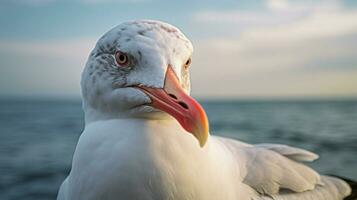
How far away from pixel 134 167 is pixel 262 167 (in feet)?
2.47

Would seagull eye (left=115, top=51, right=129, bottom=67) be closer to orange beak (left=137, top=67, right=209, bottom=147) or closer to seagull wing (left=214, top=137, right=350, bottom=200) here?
orange beak (left=137, top=67, right=209, bottom=147)

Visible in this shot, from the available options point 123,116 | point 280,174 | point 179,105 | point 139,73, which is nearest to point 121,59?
point 139,73

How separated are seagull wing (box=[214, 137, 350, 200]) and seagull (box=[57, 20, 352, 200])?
0.96ft

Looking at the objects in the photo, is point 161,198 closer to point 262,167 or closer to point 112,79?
point 112,79

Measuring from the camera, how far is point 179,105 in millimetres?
1484

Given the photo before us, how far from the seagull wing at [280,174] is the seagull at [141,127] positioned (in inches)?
11.5

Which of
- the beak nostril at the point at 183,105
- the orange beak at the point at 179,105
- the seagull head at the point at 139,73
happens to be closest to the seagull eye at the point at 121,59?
the seagull head at the point at 139,73

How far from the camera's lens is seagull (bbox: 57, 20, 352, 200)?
5.24 ft

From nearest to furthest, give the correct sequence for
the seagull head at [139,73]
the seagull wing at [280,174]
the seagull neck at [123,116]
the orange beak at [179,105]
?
the orange beak at [179,105]
the seagull head at [139,73]
the seagull neck at [123,116]
the seagull wing at [280,174]

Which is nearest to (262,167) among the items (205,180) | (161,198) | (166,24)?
(205,180)

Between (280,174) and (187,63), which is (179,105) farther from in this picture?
(280,174)

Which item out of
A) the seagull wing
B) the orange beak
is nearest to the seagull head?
the orange beak

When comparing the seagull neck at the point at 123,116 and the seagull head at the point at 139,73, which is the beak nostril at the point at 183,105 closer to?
the seagull head at the point at 139,73

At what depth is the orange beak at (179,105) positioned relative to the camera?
4.72 feet
